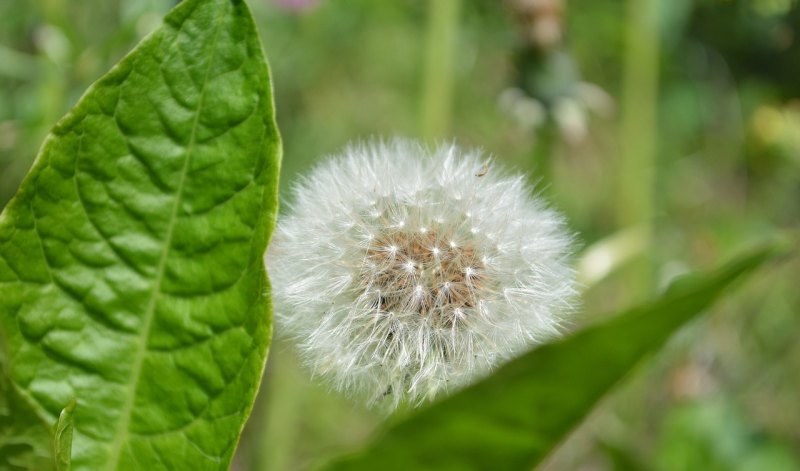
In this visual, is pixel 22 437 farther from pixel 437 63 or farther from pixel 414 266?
pixel 437 63

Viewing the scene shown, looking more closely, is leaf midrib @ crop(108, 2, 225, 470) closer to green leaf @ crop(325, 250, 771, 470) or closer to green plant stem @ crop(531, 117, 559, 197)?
green leaf @ crop(325, 250, 771, 470)

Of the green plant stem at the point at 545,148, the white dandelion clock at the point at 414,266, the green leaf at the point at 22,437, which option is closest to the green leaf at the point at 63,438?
the green leaf at the point at 22,437

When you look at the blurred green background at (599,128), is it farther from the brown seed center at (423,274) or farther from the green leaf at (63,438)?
the green leaf at (63,438)

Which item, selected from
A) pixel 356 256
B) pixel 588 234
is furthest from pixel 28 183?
pixel 588 234

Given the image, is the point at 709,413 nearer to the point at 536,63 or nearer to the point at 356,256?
the point at 536,63

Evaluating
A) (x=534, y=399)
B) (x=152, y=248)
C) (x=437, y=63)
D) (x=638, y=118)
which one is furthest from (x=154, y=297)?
(x=638, y=118)

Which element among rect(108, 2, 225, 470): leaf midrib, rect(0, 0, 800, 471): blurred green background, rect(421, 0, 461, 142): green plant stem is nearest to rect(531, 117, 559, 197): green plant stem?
rect(0, 0, 800, 471): blurred green background

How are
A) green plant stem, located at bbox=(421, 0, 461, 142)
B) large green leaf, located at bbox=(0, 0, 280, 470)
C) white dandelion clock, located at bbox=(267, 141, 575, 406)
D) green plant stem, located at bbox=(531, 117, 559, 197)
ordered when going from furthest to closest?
green plant stem, located at bbox=(531, 117, 559, 197), green plant stem, located at bbox=(421, 0, 461, 142), white dandelion clock, located at bbox=(267, 141, 575, 406), large green leaf, located at bbox=(0, 0, 280, 470)
